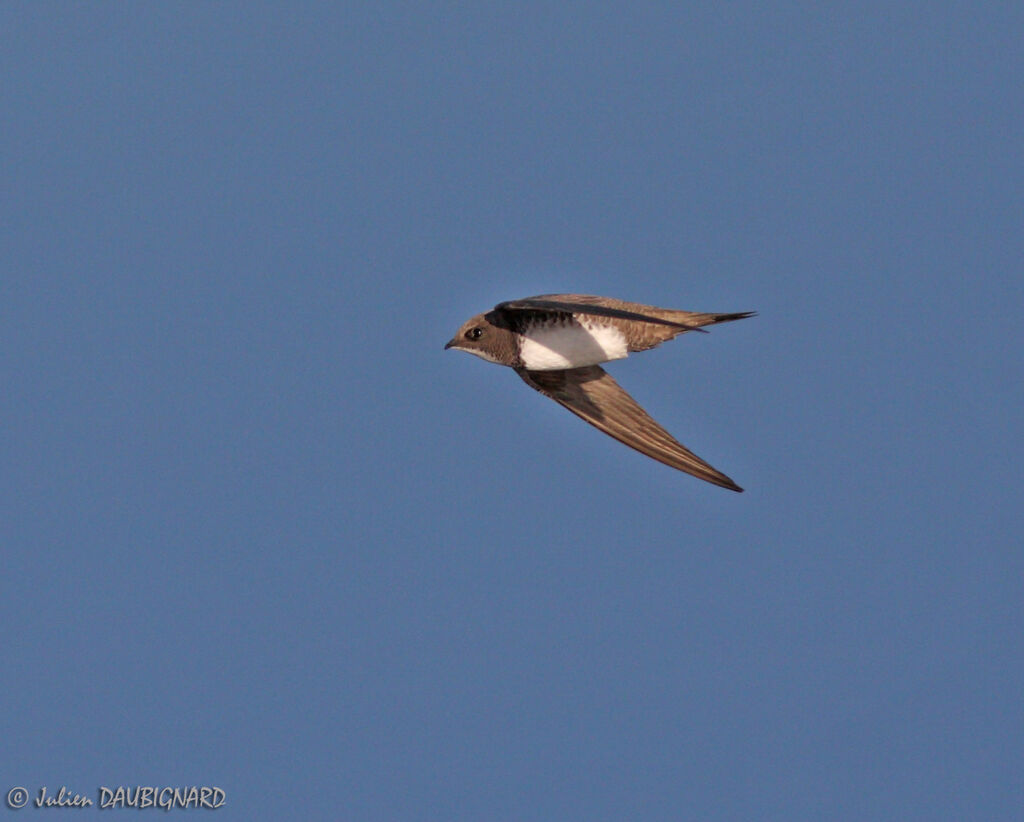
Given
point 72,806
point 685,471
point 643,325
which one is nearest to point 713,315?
point 643,325

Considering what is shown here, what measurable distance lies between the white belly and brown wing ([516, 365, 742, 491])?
21.1 inches

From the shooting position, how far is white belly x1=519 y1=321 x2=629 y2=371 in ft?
36.9

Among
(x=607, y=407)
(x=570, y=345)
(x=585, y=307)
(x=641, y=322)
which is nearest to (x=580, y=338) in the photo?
(x=570, y=345)

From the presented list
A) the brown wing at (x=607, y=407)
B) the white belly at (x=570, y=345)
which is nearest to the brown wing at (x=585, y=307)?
the white belly at (x=570, y=345)

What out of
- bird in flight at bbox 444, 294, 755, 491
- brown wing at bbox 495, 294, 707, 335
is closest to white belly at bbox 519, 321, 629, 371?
bird in flight at bbox 444, 294, 755, 491

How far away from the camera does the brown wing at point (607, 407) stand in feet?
38.8

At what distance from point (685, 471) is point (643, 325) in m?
1.31

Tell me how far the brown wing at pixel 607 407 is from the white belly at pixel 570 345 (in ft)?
1.76

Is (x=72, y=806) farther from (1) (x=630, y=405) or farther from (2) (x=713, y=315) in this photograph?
(2) (x=713, y=315)

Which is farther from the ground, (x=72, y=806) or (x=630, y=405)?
(x=630, y=405)

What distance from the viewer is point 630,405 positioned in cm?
1225

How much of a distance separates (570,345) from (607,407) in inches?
44.5

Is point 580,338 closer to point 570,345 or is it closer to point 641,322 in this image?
point 570,345

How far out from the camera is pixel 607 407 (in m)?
12.2
